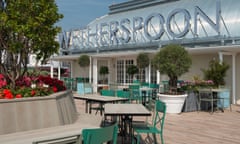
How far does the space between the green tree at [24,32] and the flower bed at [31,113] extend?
3.44 ft

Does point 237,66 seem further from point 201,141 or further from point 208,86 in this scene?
point 201,141

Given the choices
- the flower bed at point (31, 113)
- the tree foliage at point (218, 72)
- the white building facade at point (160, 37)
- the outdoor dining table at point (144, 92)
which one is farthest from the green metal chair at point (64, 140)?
the white building facade at point (160, 37)

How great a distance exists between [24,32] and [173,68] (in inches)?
249

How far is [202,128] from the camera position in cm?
705

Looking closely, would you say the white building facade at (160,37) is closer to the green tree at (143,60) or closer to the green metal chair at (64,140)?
the green tree at (143,60)

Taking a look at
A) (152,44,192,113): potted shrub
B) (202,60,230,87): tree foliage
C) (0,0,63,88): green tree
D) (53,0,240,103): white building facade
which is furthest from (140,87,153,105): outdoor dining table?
(0,0,63,88): green tree

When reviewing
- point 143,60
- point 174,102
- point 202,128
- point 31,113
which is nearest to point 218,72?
point 174,102

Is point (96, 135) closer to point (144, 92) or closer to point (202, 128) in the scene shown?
point (202, 128)

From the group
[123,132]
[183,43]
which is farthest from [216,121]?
[183,43]

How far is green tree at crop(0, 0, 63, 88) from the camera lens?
14.1 ft

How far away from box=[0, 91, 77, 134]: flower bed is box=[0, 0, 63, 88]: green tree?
1050mm

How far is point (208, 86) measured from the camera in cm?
1048

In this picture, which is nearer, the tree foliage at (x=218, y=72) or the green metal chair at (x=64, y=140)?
the green metal chair at (x=64, y=140)

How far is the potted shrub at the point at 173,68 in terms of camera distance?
936cm
